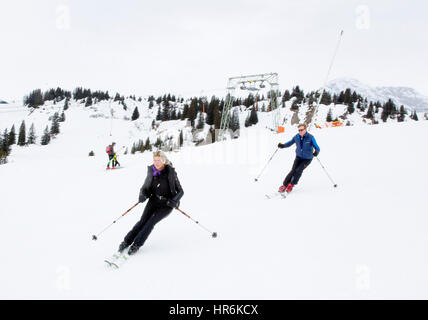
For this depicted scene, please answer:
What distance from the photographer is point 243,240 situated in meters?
4.56

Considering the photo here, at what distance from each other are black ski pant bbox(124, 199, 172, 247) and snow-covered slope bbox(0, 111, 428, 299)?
333 millimetres

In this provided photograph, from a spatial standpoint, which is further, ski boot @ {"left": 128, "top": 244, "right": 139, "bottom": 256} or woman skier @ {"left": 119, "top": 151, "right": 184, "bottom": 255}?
woman skier @ {"left": 119, "top": 151, "right": 184, "bottom": 255}

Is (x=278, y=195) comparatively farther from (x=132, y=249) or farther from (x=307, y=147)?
(x=132, y=249)

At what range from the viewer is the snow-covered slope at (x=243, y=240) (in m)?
3.21

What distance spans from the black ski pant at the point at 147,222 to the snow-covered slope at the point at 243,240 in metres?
0.33

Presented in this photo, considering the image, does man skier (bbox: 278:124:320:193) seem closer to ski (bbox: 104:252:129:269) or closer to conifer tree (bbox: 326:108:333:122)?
ski (bbox: 104:252:129:269)

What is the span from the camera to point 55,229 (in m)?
5.77

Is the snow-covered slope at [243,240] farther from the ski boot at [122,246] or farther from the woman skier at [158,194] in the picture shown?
the woman skier at [158,194]

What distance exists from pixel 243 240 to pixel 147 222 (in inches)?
72.3

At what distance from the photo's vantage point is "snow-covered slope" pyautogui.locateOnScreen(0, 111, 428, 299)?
3.21 m

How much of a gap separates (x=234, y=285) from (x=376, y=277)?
6.10 feet

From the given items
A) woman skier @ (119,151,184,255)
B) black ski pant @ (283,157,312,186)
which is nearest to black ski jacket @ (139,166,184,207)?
woman skier @ (119,151,184,255)

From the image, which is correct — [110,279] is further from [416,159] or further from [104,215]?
[416,159]
